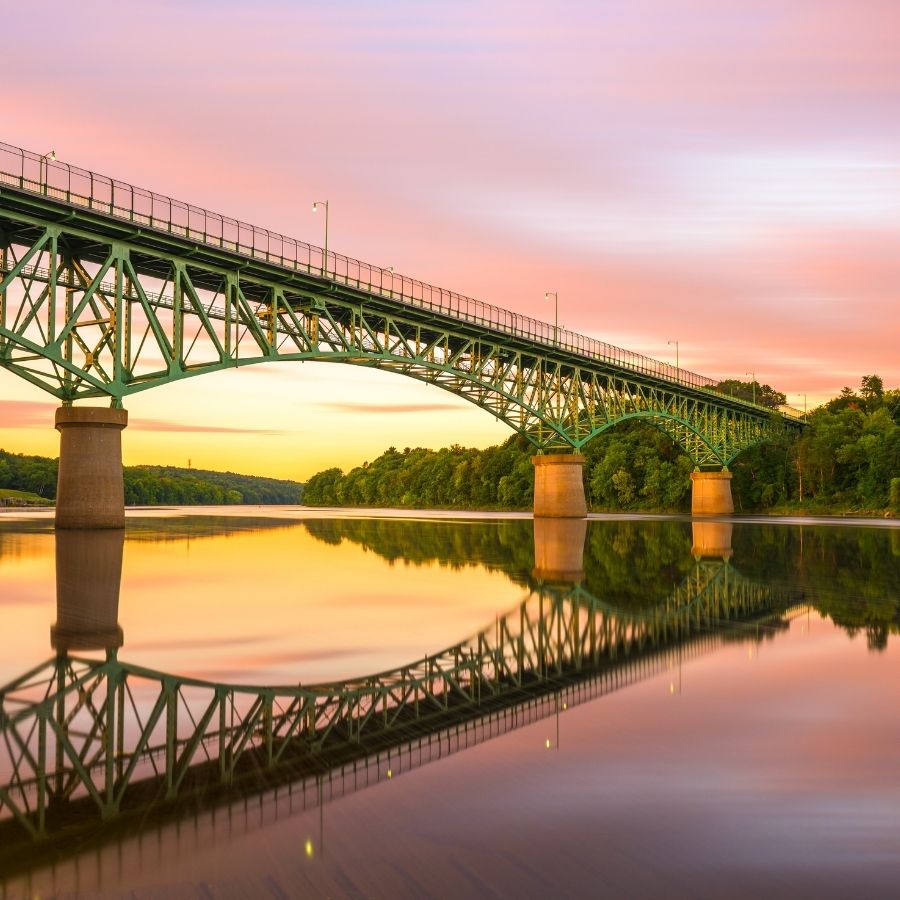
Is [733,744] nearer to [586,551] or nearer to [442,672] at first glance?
[442,672]

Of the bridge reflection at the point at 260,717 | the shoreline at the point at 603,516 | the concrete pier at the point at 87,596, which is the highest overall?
the bridge reflection at the point at 260,717

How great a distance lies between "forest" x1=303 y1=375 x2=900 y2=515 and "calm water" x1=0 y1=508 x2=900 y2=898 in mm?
97383

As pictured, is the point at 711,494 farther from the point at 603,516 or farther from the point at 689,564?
the point at 689,564

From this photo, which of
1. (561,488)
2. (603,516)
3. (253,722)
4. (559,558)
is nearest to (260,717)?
(253,722)

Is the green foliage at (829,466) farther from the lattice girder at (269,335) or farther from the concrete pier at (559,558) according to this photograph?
the concrete pier at (559,558)

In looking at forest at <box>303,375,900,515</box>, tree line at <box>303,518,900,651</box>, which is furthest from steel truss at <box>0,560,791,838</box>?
forest at <box>303,375,900,515</box>

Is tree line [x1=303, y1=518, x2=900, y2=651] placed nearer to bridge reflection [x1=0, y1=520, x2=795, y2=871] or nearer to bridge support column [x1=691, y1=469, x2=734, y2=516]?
bridge reflection [x1=0, y1=520, x2=795, y2=871]

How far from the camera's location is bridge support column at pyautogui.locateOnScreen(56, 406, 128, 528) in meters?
42.9

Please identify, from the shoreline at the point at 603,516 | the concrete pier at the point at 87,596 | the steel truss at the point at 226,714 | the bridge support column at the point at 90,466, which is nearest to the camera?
the steel truss at the point at 226,714

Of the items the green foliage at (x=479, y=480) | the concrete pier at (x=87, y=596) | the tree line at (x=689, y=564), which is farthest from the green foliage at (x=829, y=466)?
the concrete pier at (x=87, y=596)

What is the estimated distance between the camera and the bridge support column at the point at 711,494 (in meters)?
119

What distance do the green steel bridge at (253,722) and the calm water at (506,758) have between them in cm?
5

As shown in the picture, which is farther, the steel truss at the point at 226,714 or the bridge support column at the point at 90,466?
the bridge support column at the point at 90,466

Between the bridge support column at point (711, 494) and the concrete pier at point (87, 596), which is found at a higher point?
the bridge support column at point (711, 494)
